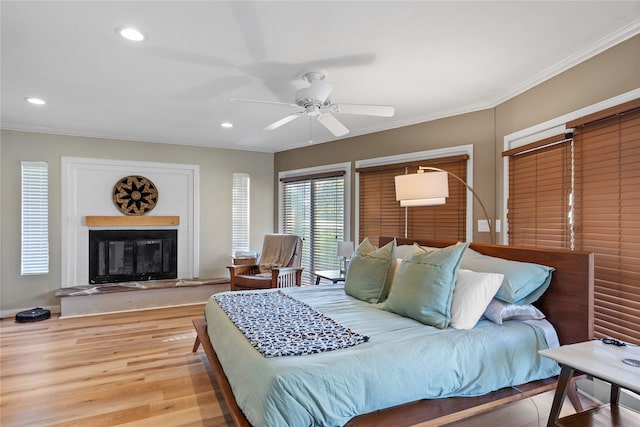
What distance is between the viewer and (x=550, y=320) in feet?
7.66

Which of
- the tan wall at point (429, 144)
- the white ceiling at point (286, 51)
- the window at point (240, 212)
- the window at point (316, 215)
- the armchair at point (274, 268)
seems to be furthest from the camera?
the window at point (240, 212)

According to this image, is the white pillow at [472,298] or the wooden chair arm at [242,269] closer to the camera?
the white pillow at [472,298]

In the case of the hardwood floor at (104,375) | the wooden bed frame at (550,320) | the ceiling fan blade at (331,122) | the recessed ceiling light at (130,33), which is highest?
the recessed ceiling light at (130,33)

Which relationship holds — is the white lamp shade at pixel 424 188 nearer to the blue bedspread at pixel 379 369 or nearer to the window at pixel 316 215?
the blue bedspread at pixel 379 369

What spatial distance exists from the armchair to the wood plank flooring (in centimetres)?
88

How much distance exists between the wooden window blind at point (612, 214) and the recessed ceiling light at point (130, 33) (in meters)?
3.03

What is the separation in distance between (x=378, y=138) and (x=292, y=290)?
2.32 metres

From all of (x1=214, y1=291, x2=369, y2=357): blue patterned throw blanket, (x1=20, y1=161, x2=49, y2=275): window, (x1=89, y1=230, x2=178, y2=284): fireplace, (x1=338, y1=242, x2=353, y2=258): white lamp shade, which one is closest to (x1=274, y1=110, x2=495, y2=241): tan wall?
(x1=338, y1=242, x2=353, y2=258): white lamp shade

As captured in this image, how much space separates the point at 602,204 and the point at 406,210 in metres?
2.10

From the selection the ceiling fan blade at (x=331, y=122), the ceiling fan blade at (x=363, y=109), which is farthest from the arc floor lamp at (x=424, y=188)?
the ceiling fan blade at (x=331, y=122)

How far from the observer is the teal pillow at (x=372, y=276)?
2.91 metres

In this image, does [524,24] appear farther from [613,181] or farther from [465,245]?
[465,245]

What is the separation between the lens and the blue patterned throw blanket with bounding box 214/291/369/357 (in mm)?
1883

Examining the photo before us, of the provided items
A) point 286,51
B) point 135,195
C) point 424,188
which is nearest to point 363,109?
point 286,51
